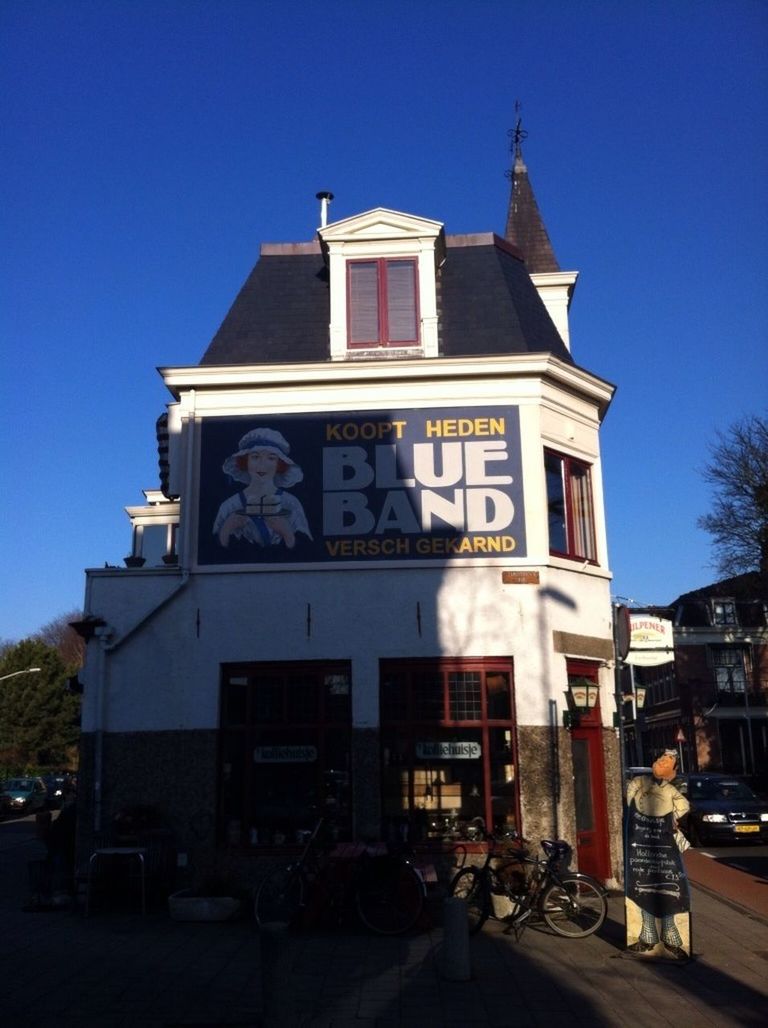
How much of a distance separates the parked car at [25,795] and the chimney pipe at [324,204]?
28.7 metres

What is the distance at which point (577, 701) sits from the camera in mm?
13219

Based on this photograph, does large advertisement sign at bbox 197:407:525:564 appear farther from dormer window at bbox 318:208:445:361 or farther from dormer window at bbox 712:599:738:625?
dormer window at bbox 712:599:738:625

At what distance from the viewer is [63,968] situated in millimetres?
9273

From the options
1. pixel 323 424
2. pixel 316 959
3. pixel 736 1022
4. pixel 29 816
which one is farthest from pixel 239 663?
pixel 29 816

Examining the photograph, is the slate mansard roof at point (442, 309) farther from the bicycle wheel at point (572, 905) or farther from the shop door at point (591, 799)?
the bicycle wheel at point (572, 905)

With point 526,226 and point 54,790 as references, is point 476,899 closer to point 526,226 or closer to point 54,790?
point 526,226

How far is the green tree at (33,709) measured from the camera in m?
57.7

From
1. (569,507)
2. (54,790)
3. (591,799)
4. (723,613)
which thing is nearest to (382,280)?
(569,507)

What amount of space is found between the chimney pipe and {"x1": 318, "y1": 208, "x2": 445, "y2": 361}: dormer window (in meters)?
2.96

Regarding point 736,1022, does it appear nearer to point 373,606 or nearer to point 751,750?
point 373,606

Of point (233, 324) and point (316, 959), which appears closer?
point (316, 959)

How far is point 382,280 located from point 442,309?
1070 mm

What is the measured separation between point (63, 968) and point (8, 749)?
53.6m

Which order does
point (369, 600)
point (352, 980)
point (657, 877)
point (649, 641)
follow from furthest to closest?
point (649, 641) → point (369, 600) → point (657, 877) → point (352, 980)
